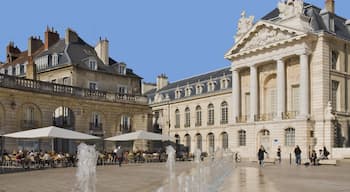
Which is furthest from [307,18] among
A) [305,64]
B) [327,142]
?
[327,142]

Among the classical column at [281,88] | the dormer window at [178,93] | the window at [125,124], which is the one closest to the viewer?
the window at [125,124]

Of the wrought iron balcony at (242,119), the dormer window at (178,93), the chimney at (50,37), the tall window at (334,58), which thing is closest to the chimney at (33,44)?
the chimney at (50,37)

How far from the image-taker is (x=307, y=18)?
125 feet

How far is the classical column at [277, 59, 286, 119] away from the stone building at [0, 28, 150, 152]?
11.3m

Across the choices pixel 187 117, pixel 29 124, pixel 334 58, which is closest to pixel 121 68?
pixel 187 117

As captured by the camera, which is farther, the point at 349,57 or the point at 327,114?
the point at 349,57

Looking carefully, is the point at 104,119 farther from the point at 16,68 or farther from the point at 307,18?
the point at 307,18

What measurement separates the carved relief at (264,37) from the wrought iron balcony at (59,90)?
1222cm

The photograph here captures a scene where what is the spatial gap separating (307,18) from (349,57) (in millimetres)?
5101

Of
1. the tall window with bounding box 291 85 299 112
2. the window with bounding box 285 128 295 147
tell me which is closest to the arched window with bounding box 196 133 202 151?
the tall window with bounding box 291 85 299 112

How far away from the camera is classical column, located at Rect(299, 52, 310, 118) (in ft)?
119

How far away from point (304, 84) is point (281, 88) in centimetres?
237

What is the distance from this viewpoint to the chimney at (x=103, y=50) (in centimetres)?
4266

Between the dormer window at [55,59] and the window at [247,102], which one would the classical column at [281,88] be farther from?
the dormer window at [55,59]
